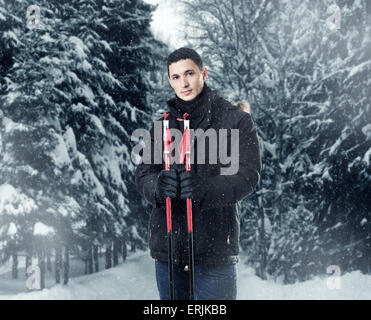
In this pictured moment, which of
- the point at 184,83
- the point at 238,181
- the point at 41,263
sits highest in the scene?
the point at 184,83

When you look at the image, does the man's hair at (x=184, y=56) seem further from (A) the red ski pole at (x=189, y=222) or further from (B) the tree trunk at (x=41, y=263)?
(B) the tree trunk at (x=41, y=263)

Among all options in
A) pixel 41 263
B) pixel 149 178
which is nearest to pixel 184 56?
pixel 149 178

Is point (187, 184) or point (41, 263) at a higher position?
point (187, 184)

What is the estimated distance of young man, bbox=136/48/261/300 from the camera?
2.53 meters

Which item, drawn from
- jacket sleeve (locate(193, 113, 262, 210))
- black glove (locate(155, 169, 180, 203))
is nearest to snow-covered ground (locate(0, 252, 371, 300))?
jacket sleeve (locate(193, 113, 262, 210))

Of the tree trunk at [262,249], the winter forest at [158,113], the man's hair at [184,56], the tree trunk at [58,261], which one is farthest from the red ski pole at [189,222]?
the tree trunk at [262,249]

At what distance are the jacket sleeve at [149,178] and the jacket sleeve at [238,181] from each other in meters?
0.26

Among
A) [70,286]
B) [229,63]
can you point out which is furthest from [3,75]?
[229,63]

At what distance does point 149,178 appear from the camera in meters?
2.73

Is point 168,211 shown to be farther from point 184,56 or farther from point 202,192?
point 184,56

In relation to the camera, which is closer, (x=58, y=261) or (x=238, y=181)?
(x=238, y=181)

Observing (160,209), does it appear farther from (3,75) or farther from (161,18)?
(161,18)

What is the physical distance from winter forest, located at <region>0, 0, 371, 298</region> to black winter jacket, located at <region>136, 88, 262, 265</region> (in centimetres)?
853

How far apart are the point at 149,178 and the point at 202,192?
377mm
